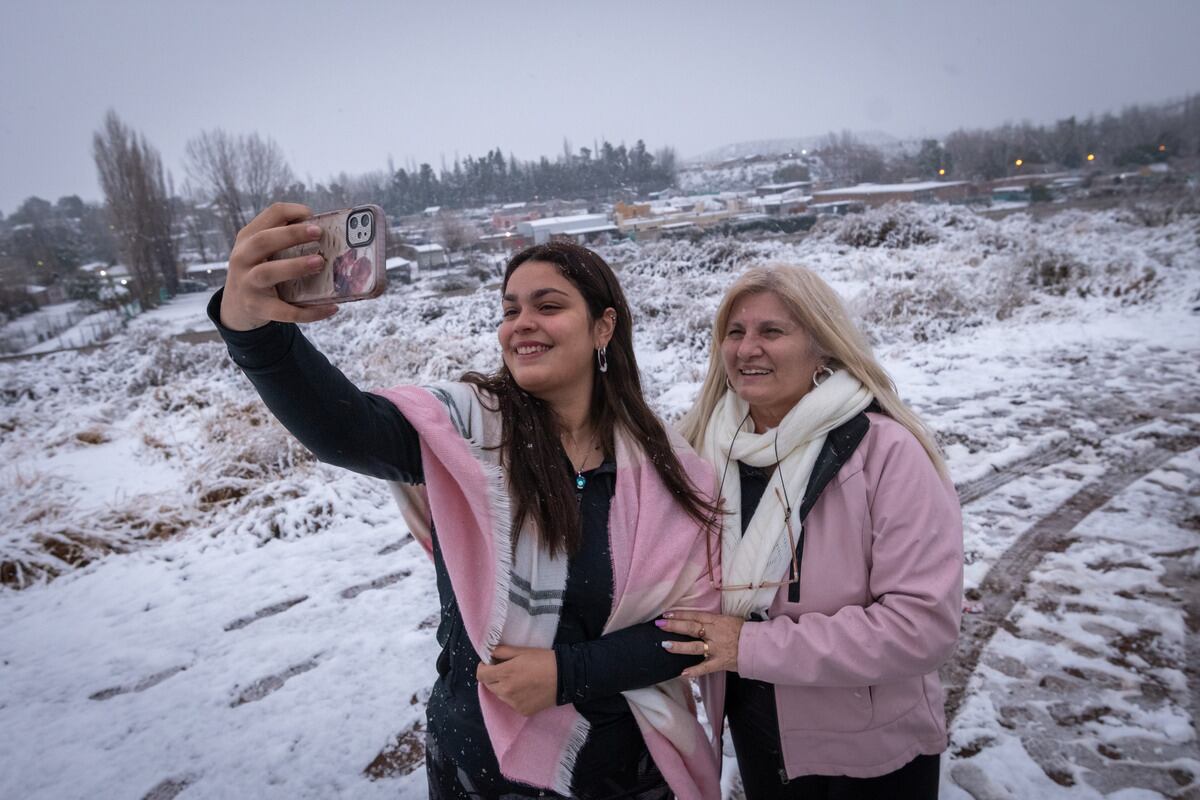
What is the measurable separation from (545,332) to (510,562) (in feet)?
1.85

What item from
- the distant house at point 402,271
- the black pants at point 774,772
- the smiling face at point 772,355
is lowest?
the black pants at point 774,772

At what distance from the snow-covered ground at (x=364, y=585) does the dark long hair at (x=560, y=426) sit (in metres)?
1.82

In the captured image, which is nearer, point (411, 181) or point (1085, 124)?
point (411, 181)

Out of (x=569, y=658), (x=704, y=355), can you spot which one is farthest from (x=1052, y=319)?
(x=569, y=658)

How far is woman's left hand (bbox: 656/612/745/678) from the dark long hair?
24cm

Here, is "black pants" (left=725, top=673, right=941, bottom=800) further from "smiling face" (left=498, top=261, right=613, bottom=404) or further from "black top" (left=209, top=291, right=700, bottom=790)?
"smiling face" (left=498, top=261, right=613, bottom=404)

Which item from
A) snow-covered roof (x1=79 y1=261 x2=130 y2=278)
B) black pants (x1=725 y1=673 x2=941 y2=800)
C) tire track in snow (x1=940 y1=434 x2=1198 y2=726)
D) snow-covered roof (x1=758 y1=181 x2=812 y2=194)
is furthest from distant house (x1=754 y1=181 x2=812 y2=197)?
black pants (x1=725 y1=673 x2=941 y2=800)

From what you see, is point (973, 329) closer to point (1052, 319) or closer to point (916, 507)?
point (1052, 319)

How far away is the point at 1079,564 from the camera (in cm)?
355

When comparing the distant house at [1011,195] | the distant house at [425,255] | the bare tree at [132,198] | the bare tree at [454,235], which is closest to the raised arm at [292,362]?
the distant house at [425,255]

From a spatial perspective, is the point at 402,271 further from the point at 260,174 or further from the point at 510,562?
the point at 510,562

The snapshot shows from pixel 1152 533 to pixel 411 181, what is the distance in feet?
156

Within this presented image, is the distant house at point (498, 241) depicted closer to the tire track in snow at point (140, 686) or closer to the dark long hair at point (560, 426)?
the tire track in snow at point (140, 686)

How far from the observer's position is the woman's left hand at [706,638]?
1402 millimetres
